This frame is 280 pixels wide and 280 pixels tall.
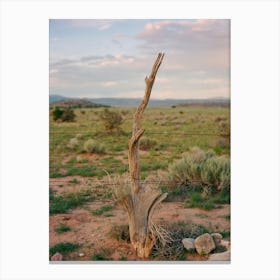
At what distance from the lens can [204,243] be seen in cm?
446

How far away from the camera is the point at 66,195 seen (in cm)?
575

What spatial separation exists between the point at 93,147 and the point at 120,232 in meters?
3.26

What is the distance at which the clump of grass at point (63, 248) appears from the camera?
4.64 metres

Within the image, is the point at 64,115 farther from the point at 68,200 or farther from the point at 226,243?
the point at 226,243

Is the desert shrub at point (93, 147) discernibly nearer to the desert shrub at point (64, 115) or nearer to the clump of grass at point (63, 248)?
the desert shrub at point (64, 115)

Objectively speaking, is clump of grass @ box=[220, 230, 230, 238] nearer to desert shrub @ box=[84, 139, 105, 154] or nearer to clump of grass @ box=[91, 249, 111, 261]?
clump of grass @ box=[91, 249, 111, 261]

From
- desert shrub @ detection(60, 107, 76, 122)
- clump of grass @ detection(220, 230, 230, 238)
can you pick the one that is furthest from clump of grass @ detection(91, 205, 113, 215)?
desert shrub @ detection(60, 107, 76, 122)

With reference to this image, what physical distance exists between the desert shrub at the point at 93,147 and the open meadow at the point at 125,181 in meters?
0.02

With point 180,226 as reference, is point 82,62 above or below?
above

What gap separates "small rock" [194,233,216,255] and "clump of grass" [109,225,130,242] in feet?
2.55

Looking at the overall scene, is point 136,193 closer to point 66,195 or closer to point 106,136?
point 66,195

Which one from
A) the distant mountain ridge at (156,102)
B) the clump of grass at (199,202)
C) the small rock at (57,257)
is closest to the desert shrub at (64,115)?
the distant mountain ridge at (156,102)
